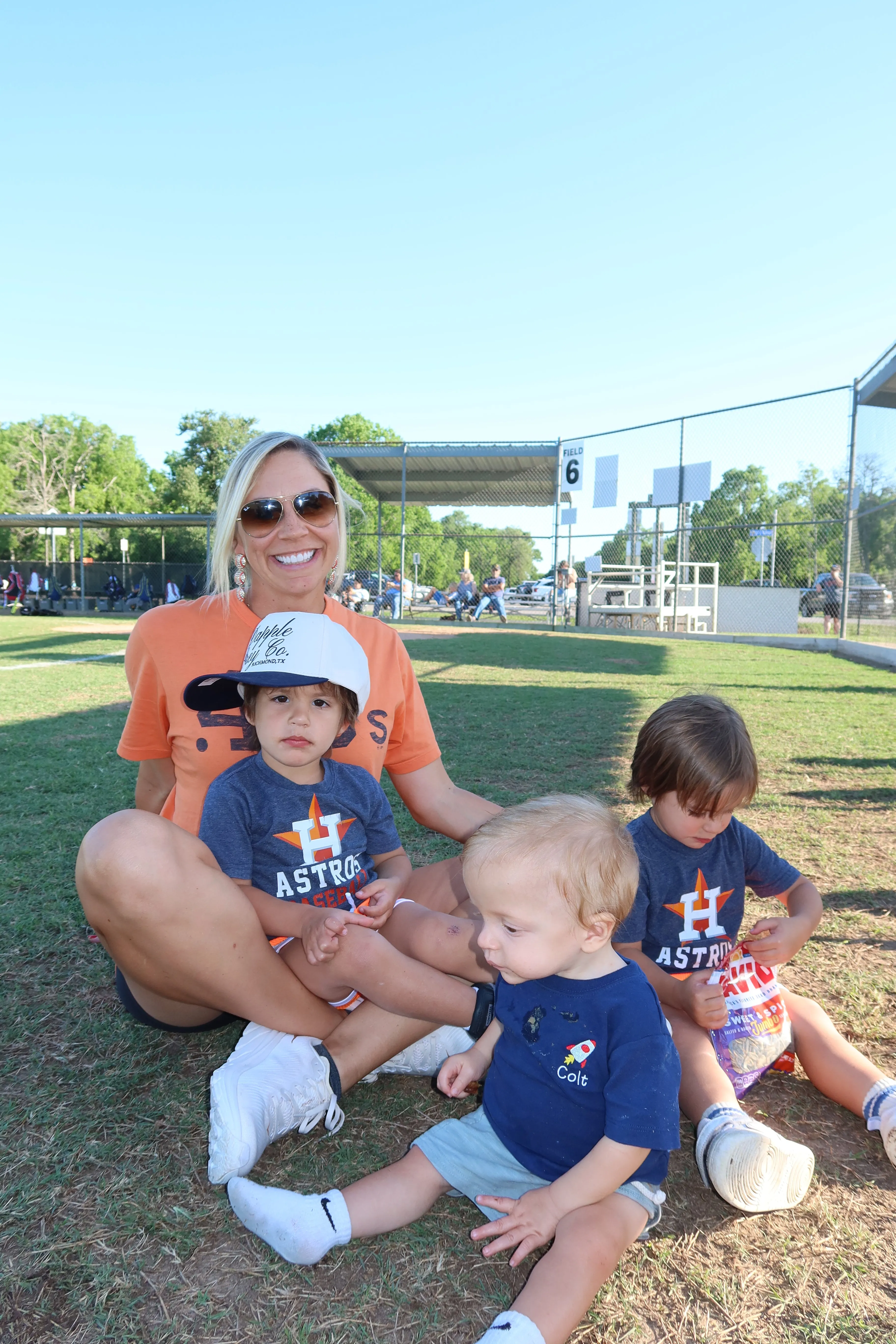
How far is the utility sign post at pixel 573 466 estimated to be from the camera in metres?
19.2

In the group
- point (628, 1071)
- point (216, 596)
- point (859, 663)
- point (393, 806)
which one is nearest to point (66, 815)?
point (393, 806)

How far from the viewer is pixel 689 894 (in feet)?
7.06

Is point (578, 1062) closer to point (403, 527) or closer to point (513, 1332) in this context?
point (513, 1332)

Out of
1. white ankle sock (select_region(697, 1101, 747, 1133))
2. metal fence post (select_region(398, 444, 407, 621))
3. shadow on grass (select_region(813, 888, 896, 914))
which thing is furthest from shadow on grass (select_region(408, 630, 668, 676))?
white ankle sock (select_region(697, 1101, 747, 1133))

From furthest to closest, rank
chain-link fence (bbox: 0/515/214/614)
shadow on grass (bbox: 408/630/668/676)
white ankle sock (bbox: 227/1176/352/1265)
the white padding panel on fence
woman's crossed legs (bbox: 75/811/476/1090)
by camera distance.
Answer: chain-link fence (bbox: 0/515/214/614) → the white padding panel on fence → shadow on grass (bbox: 408/630/668/676) → woman's crossed legs (bbox: 75/811/476/1090) → white ankle sock (bbox: 227/1176/352/1265)

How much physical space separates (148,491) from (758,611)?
6386 centimetres

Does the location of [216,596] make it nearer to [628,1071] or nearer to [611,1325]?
[628,1071]

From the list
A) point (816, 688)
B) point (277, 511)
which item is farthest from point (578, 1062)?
point (816, 688)

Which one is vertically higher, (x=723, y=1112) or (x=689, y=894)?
(x=689, y=894)

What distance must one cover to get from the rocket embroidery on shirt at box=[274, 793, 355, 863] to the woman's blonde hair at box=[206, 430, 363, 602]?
0.71 meters

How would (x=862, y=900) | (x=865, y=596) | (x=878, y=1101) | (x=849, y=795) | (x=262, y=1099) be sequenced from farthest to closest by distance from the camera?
1. (x=865, y=596)
2. (x=849, y=795)
3. (x=862, y=900)
4. (x=878, y=1101)
5. (x=262, y=1099)

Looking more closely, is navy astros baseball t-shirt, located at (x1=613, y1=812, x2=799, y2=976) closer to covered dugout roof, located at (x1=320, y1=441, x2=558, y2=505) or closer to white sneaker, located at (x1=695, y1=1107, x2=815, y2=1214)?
white sneaker, located at (x1=695, y1=1107, x2=815, y2=1214)

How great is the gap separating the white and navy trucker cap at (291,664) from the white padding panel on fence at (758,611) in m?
19.0

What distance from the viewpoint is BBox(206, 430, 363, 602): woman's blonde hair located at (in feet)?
8.04
